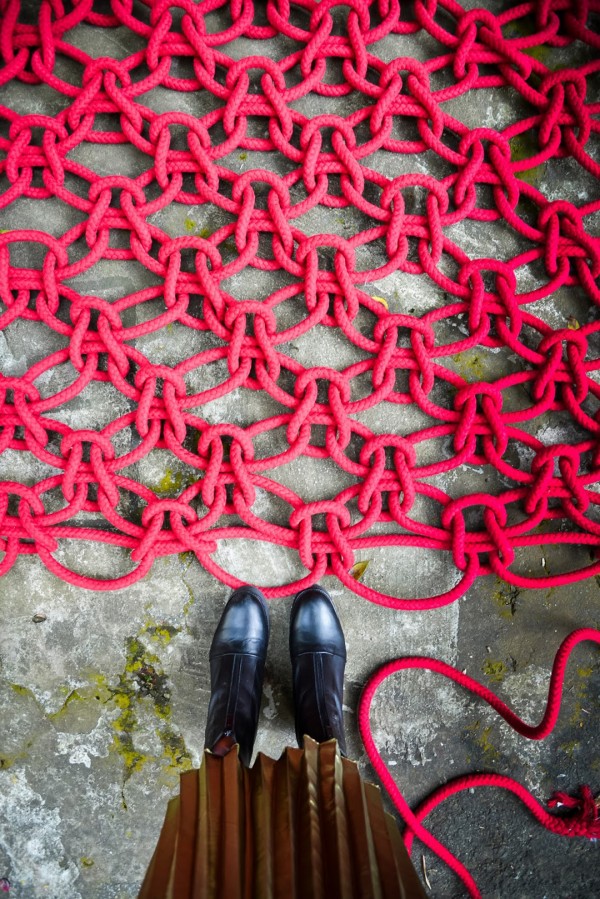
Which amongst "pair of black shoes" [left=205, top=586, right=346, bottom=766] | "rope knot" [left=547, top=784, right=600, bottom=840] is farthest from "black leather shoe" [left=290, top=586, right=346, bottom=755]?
"rope knot" [left=547, top=784, right=600, bottom=840]

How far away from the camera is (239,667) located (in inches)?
45.9

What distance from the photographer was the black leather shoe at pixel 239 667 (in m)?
1.11

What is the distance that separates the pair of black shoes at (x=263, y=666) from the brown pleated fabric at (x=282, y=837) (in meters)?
0.17

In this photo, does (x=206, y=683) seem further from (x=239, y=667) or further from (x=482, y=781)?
(x=482, y=781)

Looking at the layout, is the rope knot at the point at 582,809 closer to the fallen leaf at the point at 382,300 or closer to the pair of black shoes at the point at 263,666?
the pair of black shoes at the point at 263,666

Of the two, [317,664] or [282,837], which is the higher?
[282,837]

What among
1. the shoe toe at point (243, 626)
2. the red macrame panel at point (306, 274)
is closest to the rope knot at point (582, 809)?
the red macrame panel at point (306, 274)

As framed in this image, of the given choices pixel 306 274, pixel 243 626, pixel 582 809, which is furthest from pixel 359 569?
pixel 582 809

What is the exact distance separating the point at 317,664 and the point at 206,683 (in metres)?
0.28

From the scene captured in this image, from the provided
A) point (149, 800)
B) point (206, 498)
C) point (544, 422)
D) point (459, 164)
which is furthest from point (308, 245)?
point (149, 800)

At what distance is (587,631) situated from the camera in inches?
48.1

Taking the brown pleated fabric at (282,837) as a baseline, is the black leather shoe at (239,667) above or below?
below

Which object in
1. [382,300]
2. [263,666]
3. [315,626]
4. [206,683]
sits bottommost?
[206,683]

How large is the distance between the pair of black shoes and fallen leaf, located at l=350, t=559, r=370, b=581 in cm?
8
